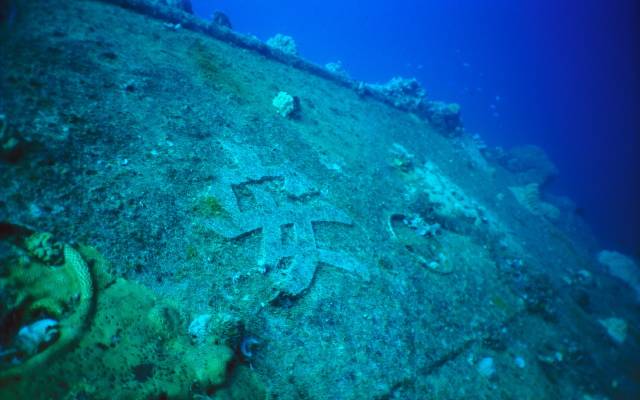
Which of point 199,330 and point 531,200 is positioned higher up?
point 531,200

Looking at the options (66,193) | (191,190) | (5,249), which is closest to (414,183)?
(191,190)

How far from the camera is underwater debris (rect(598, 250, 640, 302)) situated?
1324 centimetres

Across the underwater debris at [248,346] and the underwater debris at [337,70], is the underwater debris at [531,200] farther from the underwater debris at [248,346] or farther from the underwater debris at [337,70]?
the underwater debris at [248,346]

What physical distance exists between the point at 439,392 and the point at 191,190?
12.9 feet

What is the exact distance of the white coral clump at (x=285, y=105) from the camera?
6773 millimetres

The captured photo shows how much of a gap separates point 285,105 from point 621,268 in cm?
1660

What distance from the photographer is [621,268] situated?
1391 cm

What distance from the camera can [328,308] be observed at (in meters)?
3.77

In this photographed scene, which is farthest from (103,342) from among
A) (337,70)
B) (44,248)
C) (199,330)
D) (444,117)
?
(444,117)

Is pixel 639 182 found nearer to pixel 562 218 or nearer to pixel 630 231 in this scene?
pixel 630 231

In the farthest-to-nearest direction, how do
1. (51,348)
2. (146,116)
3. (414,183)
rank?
(414,183)
(146,116)
(51,348)

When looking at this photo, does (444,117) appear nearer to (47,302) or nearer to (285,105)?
(285,105)

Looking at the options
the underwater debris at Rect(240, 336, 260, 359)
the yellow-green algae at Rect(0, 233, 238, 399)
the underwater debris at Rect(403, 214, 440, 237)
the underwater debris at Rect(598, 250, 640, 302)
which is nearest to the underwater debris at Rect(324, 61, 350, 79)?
the underwater debris at Rect(403, 214, 440, 237)

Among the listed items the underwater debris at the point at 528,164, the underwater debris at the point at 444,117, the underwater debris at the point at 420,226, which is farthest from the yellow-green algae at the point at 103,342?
the underwater debris at the point at 528,164
